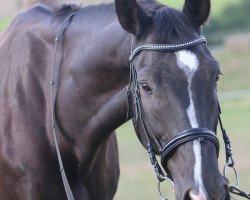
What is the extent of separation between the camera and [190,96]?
414cm

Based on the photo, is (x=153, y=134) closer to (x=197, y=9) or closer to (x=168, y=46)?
(x=168, y=46)

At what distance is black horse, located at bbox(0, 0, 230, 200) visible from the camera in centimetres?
416

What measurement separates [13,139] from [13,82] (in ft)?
1.26

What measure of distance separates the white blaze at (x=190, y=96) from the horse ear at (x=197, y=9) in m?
0.32

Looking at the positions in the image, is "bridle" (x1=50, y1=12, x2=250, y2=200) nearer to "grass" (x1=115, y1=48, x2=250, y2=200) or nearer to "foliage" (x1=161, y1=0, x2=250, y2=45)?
"grass" (x1=115, y1=48, x2=250, y2=200)

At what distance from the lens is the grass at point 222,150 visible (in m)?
10.9

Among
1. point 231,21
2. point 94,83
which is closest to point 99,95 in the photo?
point 94,83

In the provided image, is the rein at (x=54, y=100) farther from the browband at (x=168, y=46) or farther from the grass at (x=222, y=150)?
the grass at (x=222, y=150)

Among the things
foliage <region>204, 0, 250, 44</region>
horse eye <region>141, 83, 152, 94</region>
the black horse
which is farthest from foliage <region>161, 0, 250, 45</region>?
horse eye <region>141, 83, 152, 94</region>

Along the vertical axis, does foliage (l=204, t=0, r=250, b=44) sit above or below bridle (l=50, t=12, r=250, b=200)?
below

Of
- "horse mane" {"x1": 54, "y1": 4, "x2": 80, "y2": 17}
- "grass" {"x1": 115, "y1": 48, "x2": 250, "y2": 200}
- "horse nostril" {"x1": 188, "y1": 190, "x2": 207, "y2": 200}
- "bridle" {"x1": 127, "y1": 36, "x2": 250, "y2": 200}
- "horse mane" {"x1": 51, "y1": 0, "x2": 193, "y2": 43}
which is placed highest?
"horse mane" {"x1": 51, "y1": 0, "x2": 193, "y2": 43}

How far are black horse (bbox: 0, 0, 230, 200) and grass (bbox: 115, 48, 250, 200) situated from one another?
3.04 feet

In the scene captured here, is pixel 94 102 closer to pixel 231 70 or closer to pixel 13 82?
pixel 13 82

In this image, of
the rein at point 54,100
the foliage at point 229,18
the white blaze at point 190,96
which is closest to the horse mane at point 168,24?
the white blaze at point 190,96
